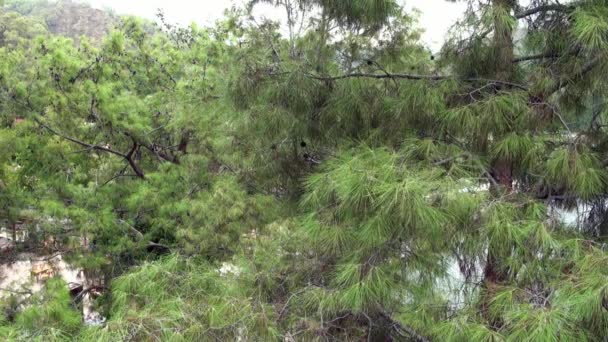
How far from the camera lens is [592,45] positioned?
89.1 inches

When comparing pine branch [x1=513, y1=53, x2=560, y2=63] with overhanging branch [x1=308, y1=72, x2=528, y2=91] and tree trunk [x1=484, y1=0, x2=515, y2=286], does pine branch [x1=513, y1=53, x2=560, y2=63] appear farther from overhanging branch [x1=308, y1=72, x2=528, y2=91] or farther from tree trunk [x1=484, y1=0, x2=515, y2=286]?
overhanging branch [x1=308, y1=72, x2=528, y2=91]

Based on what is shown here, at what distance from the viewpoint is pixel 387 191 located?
199 centimetres

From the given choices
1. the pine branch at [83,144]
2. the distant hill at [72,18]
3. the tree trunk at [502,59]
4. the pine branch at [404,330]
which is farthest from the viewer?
the distant hill at [72,18]

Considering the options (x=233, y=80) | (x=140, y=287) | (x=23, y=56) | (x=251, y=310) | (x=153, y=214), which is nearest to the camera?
(x=251, y=310)

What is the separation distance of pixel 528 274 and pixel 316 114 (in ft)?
5.33

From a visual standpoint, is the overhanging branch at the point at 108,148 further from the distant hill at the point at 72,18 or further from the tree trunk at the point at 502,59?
the distant hill at the point at 72,18

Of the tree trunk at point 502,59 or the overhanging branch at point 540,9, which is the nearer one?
the tree trunk at point 502,59

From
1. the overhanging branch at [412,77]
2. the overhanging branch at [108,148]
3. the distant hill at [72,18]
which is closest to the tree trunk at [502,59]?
the overhanging branch at [412,77]

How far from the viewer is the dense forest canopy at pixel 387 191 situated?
2.12 m

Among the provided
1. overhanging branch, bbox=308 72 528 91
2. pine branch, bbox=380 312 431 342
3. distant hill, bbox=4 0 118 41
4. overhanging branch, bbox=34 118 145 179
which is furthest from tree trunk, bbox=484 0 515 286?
distant hill, bbox=4 0 118 41

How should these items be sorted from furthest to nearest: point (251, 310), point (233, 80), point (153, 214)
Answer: point (153, 214), point (233, 80), point (251, 310)

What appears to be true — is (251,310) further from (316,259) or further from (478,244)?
(478,244)

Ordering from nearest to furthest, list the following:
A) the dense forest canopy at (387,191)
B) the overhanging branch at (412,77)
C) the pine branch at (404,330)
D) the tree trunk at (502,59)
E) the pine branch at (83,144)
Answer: the dense forest canopy at (387,191), the tree trunk at (502,59), the pine branch at (404,330), the overhanging branch at (412,77), the pine branch at (83,144)

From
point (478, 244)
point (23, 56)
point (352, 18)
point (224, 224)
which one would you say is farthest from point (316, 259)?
point (23, 56)
